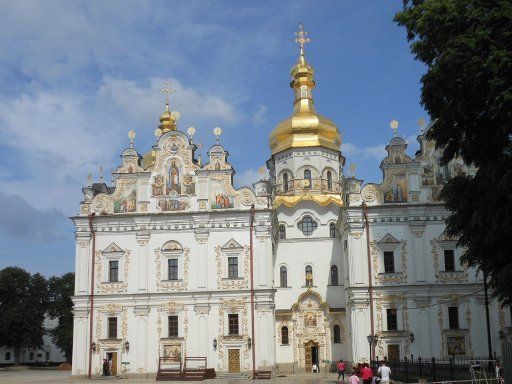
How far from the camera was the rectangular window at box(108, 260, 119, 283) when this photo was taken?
4109cm

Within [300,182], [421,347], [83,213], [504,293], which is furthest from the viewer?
[300,182]

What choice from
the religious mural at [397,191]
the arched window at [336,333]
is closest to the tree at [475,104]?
the religious mural at [397,191]

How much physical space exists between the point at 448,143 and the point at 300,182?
26914 millimetres

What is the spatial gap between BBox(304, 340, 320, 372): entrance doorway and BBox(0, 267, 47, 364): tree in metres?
34.3

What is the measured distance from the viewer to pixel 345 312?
44.4m

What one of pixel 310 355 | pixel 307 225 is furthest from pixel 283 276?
pixel 310 355

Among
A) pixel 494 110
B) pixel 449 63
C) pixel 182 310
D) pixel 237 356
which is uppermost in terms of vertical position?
pixel 449 63

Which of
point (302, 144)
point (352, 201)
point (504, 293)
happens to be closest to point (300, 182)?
point (302, 144)

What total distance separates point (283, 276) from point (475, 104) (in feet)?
91.8

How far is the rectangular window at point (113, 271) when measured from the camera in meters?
41.1

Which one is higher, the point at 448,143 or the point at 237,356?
the point at 448,143

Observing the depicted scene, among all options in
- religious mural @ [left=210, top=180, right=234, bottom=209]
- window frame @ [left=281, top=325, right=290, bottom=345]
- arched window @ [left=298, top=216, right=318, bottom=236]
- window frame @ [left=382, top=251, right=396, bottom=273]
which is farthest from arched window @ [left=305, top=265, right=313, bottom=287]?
religious mural @ [left=210, top=180, right=234, bottom=209]

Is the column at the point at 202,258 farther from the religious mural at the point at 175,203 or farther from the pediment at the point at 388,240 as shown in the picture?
the pediment at the point at 388,240

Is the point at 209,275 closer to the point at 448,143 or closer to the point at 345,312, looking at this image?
the point at 345,312
